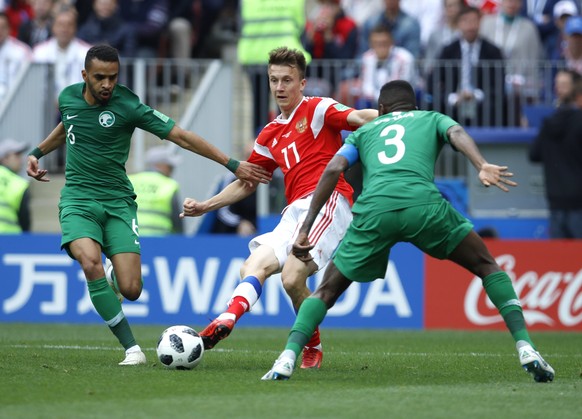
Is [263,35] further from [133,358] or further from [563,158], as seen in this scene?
[133,358]

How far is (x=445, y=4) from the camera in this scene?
1833 centimetres

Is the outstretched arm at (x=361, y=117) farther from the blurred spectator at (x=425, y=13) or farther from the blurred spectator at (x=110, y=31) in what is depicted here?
the blurred spectator at (x=110, y=31)

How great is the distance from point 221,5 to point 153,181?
16.6ft

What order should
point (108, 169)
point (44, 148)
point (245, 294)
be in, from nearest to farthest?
point (245, 294) < point (108, 169) < point (44, 148)

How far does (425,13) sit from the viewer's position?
1945 cm

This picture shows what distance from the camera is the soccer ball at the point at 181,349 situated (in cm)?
899

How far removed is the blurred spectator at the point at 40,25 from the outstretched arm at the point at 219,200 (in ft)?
32.3

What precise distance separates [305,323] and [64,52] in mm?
10563

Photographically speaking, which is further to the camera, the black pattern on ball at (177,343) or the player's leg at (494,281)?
the black pattern on ball at (177,343)

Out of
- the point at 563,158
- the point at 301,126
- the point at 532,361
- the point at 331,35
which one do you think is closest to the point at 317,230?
the point at 301,126

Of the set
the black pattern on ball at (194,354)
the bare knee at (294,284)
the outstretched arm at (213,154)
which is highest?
the outstretched arm at (213,154)

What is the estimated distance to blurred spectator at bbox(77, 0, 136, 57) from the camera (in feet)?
60.8

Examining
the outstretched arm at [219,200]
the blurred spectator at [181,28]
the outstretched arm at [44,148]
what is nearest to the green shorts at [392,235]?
the outstretched arm at [219,200]

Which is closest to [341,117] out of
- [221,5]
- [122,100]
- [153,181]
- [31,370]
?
[122,100]
